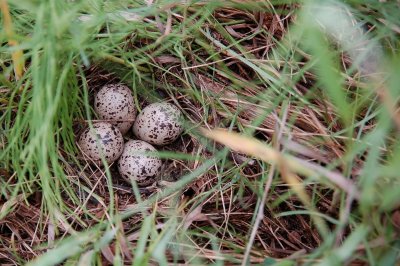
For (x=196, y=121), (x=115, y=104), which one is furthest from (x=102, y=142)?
(x=196, y=121)

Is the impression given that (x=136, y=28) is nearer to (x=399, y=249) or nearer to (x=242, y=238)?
(x=242, y=238)

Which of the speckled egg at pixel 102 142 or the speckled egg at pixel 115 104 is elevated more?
the speckled egg at pixel 115 104

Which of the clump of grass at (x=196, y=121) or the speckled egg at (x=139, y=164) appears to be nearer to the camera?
the clump of grass at (x=196, y=121)

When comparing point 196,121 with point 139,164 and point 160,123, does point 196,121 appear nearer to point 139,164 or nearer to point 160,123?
point 160,123

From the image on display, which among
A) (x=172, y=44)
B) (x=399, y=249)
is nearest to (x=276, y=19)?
(x=172, y=44)
